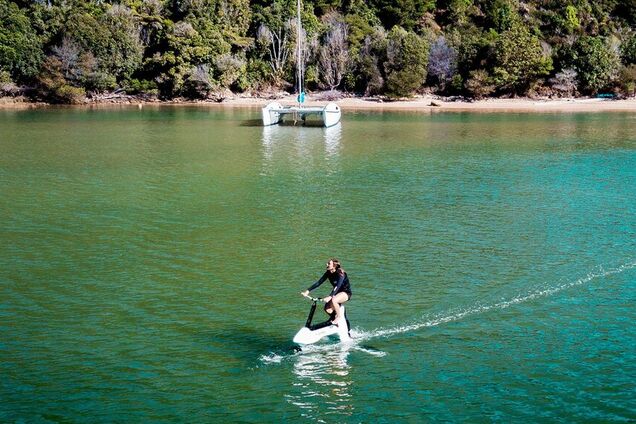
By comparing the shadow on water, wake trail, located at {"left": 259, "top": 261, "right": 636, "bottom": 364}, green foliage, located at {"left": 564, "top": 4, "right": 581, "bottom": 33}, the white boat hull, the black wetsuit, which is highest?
green foliage, located at {"left": 564, "top": 4, "right": 581, "bottom": 33}

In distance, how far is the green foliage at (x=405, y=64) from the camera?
333 feet

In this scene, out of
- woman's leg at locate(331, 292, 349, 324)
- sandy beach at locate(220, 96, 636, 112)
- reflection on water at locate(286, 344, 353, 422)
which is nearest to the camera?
reflection on water at locate(286, 344, 353, 422)

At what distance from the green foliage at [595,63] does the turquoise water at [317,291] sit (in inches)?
2167

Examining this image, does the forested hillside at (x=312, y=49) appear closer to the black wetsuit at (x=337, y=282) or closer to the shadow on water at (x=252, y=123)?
the shadow on water at (x=252, y=123)

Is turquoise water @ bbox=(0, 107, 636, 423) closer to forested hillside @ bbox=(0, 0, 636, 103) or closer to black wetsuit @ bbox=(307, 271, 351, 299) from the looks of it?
black wetsuit @ bbox=(307, 271, 351, 299)

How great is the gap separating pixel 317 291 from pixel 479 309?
5.36 meters

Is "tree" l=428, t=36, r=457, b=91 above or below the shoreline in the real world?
above

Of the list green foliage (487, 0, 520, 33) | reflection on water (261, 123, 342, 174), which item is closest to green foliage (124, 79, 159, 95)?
reflection on water (261, 123, 342, 174)

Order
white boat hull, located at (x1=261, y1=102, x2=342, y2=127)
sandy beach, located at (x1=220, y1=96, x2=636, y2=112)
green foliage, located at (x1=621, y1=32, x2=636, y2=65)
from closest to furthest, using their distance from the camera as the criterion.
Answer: white boat hull, located at (x1=261, y1=102, x2=342, y2=127)
sandy beach, located at (x1=220, y1=96, x2=636, y2=112)
green foliage, located at (x1=621, y1=32, x2=636, y2=65)

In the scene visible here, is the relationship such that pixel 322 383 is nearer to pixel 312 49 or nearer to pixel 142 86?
pixel 142 86

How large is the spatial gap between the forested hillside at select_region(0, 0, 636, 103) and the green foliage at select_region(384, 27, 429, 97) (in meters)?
0.17

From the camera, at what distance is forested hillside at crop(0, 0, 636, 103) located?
332 ft

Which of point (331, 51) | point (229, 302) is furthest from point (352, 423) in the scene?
point (331, 51)

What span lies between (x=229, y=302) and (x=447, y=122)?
61.1 metres
